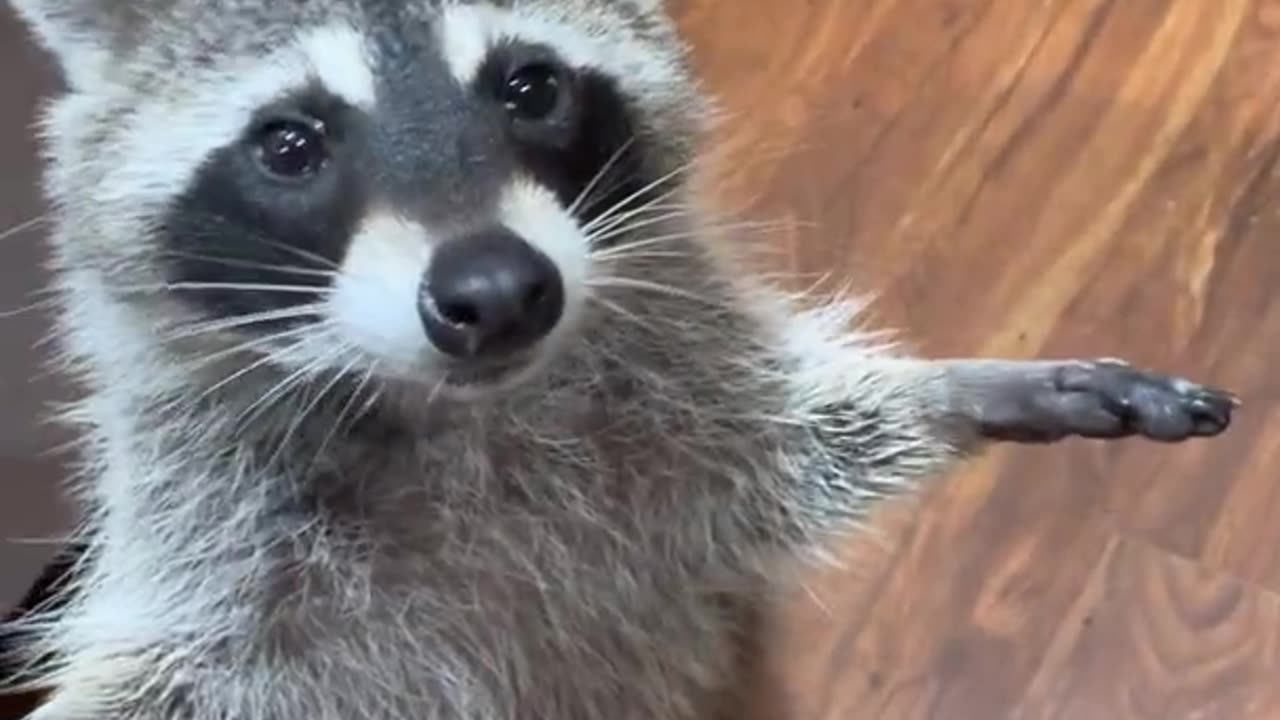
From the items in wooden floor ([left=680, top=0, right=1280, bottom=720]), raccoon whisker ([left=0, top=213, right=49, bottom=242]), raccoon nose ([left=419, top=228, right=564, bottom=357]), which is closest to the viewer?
raccoon nose ([left=419, top=228, right=564, bottom=357])

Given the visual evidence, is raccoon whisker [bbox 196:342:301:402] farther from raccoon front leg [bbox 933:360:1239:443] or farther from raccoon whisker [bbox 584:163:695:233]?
raccoon front leg [bbox 933:360:1239:443]

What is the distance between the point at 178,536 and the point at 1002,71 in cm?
98

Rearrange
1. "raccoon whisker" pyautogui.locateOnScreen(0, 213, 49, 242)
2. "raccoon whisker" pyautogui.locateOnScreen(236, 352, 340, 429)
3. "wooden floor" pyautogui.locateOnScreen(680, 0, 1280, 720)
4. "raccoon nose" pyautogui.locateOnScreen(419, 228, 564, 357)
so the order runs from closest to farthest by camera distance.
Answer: "raccoon nose" pyautogui.locateOnScreen(419, 228, 564, 357) < "raccoon whisker" pyautogui.locateOnScreen(236, 352, 340, 429) < "raccoon whisker" pyautogui.locateOnScreen(0, 213, 49, 242) < "wooden floor" pyautogui.locateOnScreen(680, 0, 1280, 720)

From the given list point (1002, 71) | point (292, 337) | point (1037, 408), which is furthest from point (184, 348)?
point (1002, 71)

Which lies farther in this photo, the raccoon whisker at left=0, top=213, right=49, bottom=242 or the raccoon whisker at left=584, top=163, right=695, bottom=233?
the raccoon whisker at left=0, top=213, right=49, bottom=242

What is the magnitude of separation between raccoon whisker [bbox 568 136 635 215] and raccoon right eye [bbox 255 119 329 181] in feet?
0.44

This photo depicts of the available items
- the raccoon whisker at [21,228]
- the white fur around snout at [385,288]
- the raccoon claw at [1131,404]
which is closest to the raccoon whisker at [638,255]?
the white fur around snout at [385,288]

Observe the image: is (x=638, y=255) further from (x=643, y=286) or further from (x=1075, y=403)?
(x=1075, y=403)

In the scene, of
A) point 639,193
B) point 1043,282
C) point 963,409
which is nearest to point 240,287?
point 639,193

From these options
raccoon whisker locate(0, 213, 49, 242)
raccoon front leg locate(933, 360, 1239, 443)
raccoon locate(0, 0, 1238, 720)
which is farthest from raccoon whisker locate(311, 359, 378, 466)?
raccoon front leg locate(933, 360, 1239, 443)

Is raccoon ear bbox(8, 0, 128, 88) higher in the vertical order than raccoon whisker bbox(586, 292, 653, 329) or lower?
higher

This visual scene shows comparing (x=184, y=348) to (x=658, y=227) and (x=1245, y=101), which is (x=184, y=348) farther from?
(x=1245, y=101)

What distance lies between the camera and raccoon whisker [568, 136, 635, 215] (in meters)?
1.12

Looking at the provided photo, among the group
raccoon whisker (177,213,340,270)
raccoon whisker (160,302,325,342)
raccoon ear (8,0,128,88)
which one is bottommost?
raccoon whisker (160,302,325,342)
